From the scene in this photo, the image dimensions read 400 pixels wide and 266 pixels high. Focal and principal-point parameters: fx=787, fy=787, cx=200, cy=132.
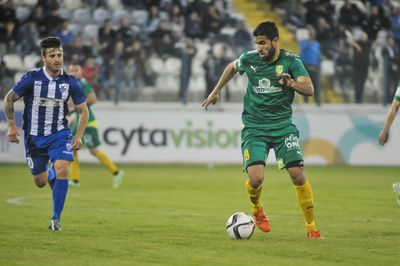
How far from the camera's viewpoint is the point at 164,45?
20.9 m

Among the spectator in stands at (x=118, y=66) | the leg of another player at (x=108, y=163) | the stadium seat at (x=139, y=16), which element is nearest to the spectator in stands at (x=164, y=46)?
the spectator in stands at (x=118, y=66)

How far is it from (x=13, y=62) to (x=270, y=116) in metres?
13.0

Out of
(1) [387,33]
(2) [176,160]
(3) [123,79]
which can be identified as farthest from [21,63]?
(1) [387,33]

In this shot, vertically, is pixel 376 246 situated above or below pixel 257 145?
below

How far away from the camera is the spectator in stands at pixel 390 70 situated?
21.2 metres

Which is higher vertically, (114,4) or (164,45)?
(114,4)

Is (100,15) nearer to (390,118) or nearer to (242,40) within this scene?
(242,40)

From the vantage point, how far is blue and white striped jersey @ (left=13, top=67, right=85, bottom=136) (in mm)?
8867

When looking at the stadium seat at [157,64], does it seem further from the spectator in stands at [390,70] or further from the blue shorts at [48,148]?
the blue shorts at [48,148]

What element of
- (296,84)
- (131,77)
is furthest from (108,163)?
(296,84)

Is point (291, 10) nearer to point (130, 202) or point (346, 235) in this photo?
point (130, 202)

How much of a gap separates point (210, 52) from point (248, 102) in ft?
41.0

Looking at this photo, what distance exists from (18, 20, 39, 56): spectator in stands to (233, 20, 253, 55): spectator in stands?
5.29 metres

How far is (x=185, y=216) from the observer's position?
10.6m
